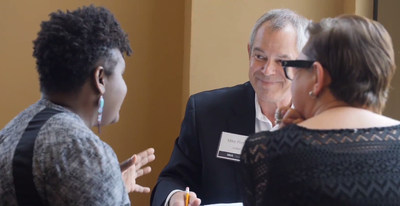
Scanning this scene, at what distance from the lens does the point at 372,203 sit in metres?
1.12

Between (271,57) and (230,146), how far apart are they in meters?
0.44

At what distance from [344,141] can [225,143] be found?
112cm

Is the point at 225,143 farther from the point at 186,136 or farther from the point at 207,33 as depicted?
the point at 207,33

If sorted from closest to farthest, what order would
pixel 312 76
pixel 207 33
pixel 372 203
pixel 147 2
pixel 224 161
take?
pixel 372 203 < pixel 312 76 < pixel 224 161 < pixel 207 33 < pixel 147 2

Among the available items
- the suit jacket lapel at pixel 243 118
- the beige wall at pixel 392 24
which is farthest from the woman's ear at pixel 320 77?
the beige wall at pixel 392 24

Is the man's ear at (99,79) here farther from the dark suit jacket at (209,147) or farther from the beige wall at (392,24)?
the beige wall at (392,24)

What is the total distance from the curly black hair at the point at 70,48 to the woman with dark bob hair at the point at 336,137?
46 cm

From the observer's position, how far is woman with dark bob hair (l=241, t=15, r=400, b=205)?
1.13m

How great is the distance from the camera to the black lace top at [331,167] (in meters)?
1.12

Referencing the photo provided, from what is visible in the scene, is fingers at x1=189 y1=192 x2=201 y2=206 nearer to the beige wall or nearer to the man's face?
the man's face

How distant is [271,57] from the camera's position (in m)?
2.17

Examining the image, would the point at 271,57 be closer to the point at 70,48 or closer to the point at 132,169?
the point at 132,169

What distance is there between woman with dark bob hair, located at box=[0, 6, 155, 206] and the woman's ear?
53cm

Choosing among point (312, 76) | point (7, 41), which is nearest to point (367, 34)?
point (312, 76)
